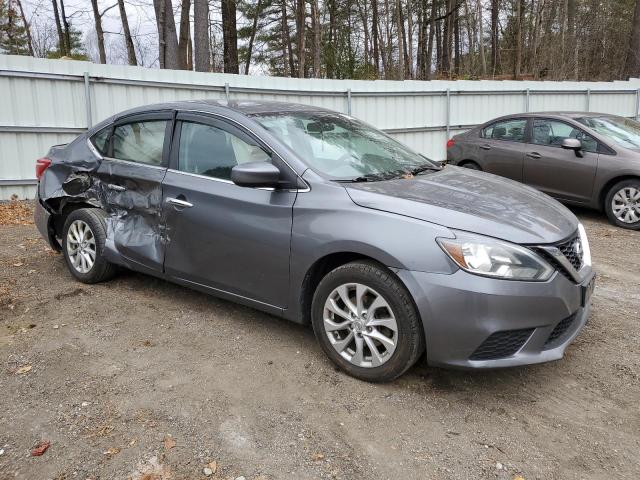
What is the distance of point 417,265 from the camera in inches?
117

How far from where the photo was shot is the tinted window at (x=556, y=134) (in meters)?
7.64

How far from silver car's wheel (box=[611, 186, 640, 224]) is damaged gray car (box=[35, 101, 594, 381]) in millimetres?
4174

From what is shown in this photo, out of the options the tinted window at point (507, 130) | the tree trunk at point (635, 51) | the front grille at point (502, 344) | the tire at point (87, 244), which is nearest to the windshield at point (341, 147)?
the front grille at point (502, 344)

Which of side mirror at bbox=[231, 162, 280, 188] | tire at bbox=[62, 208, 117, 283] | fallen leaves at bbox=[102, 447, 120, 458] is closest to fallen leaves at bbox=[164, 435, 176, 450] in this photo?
fallen leaves at bbox=[102, 447, 120, 458]

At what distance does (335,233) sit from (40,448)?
6.13 feet

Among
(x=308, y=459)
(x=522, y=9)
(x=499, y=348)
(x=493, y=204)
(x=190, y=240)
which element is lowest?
(x=308, y=459)

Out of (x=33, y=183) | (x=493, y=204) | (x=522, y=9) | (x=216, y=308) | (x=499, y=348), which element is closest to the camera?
(x=499, y=348)

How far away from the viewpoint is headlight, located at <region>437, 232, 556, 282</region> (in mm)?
2871

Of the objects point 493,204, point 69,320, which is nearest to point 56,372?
point 69,320

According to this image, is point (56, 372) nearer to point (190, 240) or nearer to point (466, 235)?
point (190, 240)

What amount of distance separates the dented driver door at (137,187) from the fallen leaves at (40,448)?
1.72 metres

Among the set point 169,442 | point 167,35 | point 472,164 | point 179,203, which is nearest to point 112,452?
point 169,442

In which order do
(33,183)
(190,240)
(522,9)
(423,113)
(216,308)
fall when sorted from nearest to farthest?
(190,240)
(216,308)
(33,183)
(423,113)
(522,9)

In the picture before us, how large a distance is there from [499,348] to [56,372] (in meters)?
2.63
